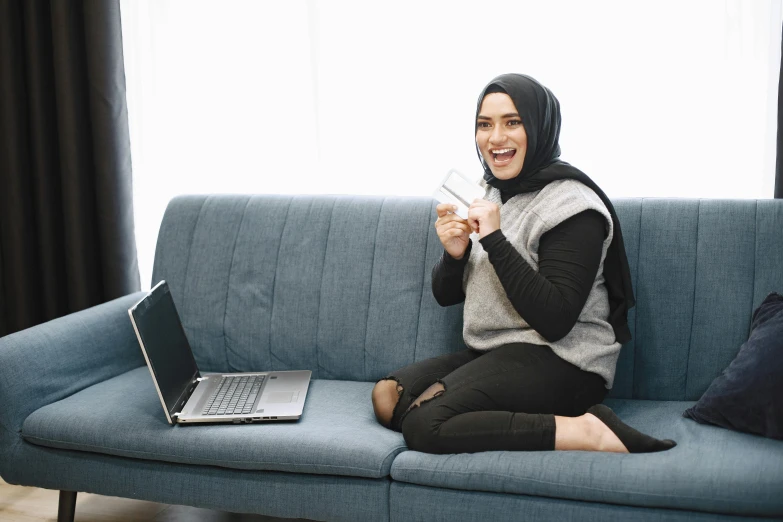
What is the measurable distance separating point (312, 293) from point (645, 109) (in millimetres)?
1202

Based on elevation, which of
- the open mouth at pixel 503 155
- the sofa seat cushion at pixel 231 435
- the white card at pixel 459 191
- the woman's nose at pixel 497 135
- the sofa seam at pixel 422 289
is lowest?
the sofa seat cushion at pixel 231 435

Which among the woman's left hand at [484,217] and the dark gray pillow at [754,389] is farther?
the woman's left hand at [484,217]

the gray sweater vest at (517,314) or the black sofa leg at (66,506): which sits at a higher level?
the gray sweater vest at (517,314)

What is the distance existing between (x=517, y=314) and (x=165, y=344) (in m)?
0.93

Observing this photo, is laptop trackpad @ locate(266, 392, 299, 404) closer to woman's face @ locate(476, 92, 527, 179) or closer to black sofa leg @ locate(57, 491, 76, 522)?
black sofa leg @ locate(57, 491, 76, 522)

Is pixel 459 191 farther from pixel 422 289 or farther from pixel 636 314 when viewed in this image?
pixel 636 314

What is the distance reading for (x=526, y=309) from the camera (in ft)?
6.07

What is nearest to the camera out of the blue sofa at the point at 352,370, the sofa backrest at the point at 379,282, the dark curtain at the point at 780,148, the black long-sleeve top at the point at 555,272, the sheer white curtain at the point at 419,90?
the blue sofa at the point at 352,370

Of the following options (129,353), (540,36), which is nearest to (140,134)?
(129,353)

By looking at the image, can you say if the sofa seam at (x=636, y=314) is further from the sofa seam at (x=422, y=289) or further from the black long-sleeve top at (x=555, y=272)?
the sofa seam at (x=422, y=289)

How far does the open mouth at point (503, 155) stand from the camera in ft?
6.65

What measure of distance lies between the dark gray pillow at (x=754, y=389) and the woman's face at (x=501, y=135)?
2.30ft

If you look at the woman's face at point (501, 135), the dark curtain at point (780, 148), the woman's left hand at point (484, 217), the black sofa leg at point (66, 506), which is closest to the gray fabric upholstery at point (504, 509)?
the woman's left hand at point (484, 217)

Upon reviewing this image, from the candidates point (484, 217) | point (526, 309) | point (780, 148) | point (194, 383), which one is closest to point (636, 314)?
point (526, 309)
